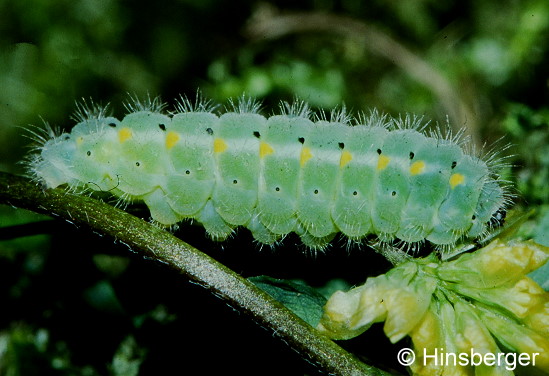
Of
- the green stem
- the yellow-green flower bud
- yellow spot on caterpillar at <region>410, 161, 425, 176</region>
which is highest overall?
yellow spot on caterpillar at <region>410, 161, 425, 176</region>

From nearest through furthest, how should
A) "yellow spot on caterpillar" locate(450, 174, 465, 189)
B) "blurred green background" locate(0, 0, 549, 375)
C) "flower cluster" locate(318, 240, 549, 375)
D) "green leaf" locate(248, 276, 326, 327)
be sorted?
"flower cluster" locate(318, 240, 549, 375), "green leaf" locate(248, 276, 326, 327), "yellow spot on caterpillar" locate(450, 174, 465, 189), "blurred green background" locate(0, 0, 549, 375)

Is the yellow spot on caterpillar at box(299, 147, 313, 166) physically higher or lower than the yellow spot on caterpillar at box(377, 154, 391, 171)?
lower

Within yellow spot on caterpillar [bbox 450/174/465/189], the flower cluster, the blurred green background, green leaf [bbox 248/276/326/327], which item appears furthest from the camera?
the blurred green background

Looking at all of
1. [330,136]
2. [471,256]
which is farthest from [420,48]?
[471,256]

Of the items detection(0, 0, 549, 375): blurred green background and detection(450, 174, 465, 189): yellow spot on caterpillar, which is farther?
detection(0, 0, 549, 375): blurred green background

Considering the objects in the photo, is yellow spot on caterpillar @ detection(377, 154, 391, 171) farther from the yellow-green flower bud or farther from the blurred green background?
the blurred green background

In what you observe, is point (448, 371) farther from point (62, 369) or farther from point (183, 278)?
point (62, 369)

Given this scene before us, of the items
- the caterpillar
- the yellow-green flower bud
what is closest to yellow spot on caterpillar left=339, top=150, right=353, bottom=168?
the caterpillar
